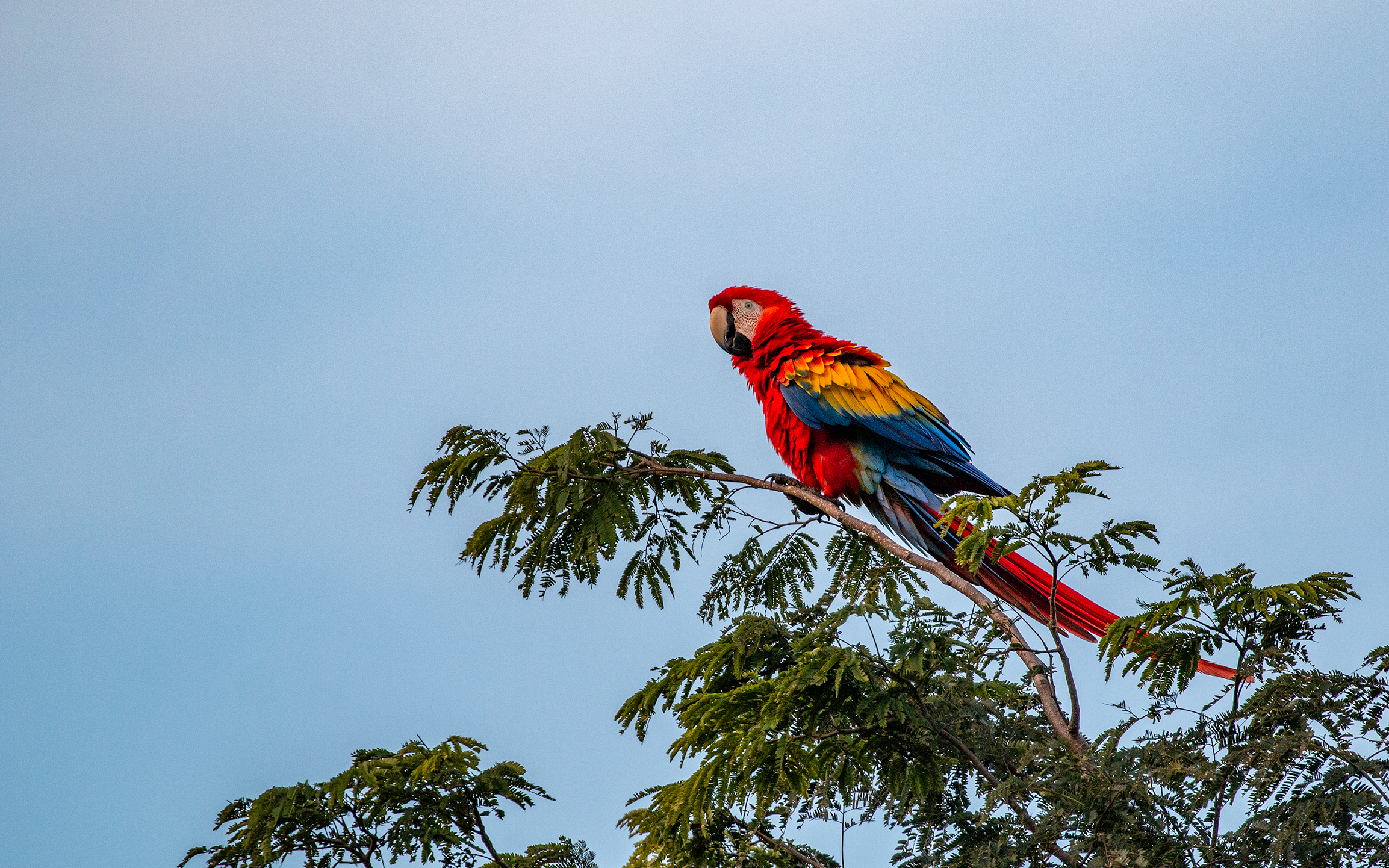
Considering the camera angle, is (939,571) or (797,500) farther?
(797,500)

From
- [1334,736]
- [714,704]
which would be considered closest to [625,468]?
[714,704]

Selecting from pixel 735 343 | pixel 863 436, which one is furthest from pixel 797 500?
pixel 735 343

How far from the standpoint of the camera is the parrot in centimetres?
476

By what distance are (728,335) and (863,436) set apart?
3.97ft

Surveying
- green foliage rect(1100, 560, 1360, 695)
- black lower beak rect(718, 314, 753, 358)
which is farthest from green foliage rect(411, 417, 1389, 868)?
black lower beak rect(718, 314, 753, 358)

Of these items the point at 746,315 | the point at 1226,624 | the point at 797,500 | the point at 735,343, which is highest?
the point at 746,315

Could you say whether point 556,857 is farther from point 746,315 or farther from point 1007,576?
point 746,315

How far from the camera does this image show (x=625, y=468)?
4.15 metres

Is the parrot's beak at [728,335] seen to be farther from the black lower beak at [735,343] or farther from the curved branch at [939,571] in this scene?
the curved branch at [939,571]

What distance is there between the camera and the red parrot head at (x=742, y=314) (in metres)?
5.72

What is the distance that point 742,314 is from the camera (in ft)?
19.5

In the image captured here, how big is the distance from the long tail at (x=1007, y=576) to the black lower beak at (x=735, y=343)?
1.15 m

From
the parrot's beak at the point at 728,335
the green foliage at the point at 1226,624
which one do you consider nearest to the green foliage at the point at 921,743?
the green foliage at the point at 1226,624

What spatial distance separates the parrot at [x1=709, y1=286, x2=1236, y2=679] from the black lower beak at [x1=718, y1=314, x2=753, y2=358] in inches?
8.3
